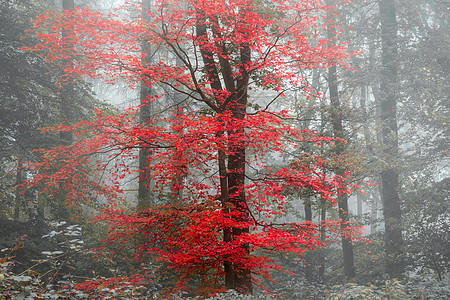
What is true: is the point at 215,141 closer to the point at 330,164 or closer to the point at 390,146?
the point at 330,164

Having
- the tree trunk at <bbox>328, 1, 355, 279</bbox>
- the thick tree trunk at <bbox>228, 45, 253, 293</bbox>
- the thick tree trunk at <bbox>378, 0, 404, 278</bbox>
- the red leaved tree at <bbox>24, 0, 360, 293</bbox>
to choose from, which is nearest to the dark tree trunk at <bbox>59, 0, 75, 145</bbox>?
the red leaved tree at <bbox>24, 0, 360, 293</bbox>

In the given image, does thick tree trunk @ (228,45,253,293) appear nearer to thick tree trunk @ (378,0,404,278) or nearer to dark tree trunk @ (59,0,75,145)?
dark tree trunk @ (59,0,75,145)

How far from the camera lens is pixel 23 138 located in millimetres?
10648

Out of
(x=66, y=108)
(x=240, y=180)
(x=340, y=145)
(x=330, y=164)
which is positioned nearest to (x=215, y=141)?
(x=240, y=180)

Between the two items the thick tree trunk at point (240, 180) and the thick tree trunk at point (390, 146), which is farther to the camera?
the thick tree trunk at point (390, 146)

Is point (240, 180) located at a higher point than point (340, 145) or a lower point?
lower

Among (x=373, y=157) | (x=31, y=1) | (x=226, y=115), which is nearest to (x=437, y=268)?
(x=373, y=157)

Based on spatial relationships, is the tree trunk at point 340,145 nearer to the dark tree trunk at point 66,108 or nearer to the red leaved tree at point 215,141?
the red leaved tree at point 215,141

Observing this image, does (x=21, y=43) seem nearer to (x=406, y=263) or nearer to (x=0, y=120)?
(x=0, y=120)

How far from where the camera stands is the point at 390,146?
41.8ft

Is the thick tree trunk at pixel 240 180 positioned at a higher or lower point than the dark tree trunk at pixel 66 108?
lower

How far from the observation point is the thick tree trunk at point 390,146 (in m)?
12.0

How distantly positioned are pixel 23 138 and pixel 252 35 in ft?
25.5

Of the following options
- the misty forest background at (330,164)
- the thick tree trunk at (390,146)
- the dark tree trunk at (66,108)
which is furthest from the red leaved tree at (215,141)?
the thick tree trunk at (390,146)
